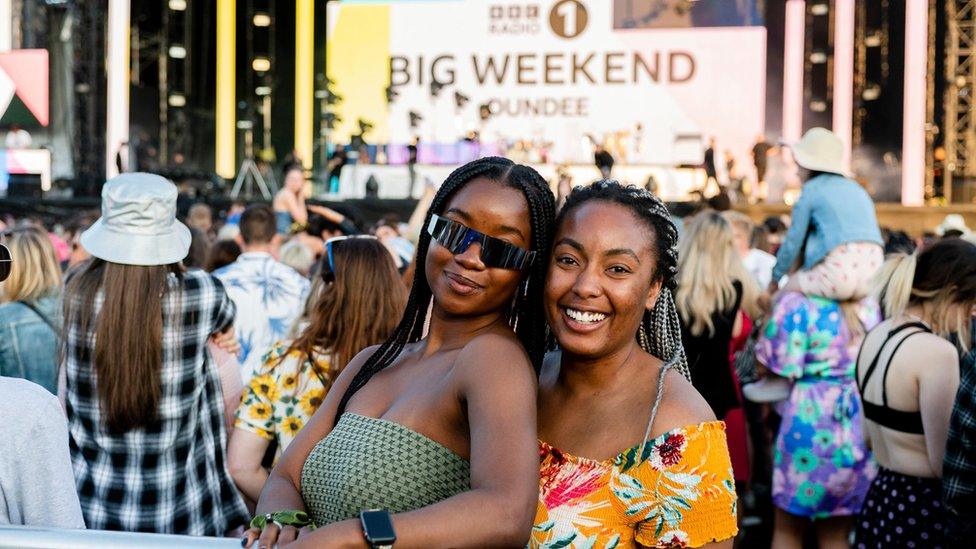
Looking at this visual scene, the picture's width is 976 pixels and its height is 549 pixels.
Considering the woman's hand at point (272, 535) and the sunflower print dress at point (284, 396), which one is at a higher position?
the woman's hand at point (272, 535)

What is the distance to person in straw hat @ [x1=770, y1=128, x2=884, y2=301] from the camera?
473 centimetres

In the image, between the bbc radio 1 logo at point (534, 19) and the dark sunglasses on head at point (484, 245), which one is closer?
the dark sunglasses on head at point (484, 245)

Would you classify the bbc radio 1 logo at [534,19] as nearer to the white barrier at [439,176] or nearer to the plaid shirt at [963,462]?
the white barrier at [439,176]

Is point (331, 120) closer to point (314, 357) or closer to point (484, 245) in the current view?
point (314, 357)

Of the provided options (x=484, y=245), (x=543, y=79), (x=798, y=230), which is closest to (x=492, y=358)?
(x=484, y=245)

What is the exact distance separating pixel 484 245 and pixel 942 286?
2.48 meters

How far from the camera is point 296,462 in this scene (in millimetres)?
1738

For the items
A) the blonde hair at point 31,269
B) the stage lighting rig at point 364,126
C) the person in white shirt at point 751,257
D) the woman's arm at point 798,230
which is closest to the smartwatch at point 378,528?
the blonde hair at point 31,269

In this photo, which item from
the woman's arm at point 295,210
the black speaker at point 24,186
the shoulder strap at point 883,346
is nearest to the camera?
the shoulder strap at point 883,346

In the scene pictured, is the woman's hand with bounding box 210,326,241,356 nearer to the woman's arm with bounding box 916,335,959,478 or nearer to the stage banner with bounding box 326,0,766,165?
the woman's arm with bounding box 916,335,959,478

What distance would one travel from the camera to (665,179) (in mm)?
20391

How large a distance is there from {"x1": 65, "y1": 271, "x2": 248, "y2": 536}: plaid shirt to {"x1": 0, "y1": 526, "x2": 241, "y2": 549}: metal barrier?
1700 mm

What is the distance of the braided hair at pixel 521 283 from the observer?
1.66 meters

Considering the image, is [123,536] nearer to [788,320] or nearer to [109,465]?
[109,465]
